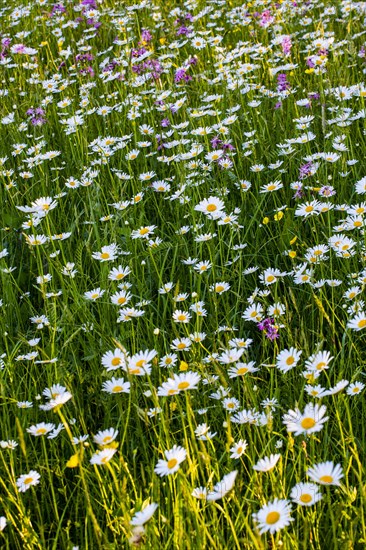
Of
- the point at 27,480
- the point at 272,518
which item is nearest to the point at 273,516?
the point at 272,518

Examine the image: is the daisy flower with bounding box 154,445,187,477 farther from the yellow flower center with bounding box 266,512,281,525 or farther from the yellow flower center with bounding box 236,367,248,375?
the yellow flower center with bounding box 236,367,248,375

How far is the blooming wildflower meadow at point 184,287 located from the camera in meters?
1.48

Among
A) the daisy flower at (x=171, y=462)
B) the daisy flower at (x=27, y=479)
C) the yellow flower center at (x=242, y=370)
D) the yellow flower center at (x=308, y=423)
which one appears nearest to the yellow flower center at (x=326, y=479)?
the yellow flower center at (x=308, y=423)

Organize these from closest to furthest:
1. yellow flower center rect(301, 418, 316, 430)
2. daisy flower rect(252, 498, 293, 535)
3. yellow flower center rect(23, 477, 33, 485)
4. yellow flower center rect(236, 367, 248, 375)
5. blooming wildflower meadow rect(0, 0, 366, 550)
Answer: daisy flower rect(252, 498, 293, 535) → yellow flower center rect(301, 418, 316, 430) → blooming wildflower meadow rect(0, 0, 366, 550) → yellow flower center rect(23, 477, 33, 485) → yellow flower center rect(236, 367, 248, 375)

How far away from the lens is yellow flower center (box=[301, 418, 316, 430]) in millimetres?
1363

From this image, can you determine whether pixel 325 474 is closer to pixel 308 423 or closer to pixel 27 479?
pixel 308 423

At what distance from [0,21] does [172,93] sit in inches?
86.2

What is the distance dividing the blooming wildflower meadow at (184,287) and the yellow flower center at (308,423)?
0.7 inches

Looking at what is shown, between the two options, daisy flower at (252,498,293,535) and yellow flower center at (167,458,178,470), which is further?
yellow flower center at (167,458,178,470)

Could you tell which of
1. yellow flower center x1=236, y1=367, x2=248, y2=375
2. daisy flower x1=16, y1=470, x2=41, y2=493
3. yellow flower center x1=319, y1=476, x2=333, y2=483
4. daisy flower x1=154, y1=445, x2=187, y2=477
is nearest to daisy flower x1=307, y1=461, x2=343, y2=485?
yellow flower center x1=319, y1=476, x2=333, y2=483

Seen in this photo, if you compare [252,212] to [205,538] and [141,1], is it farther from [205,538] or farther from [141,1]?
[141,1]

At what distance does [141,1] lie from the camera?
188 inches

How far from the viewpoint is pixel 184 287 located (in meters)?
2.38

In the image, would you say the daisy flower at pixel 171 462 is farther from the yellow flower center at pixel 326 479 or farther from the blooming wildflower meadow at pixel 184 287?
the yellow flower center at pixel 326 479
